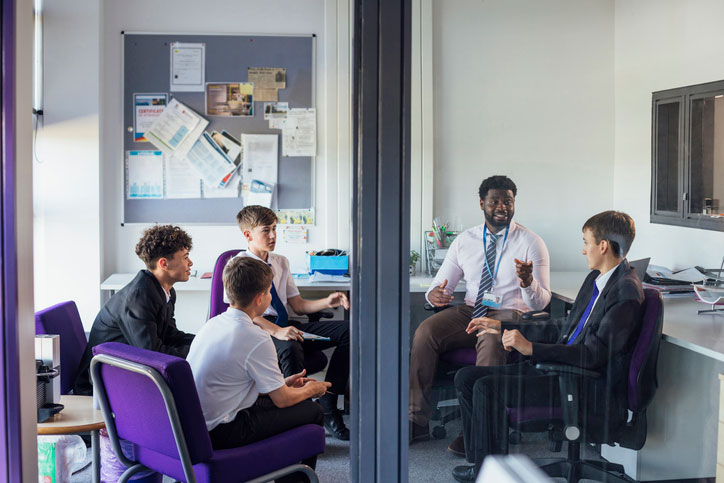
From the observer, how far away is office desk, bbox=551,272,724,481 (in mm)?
1161

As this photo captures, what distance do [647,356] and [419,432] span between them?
2.08 feet

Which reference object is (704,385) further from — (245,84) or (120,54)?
(120,54)

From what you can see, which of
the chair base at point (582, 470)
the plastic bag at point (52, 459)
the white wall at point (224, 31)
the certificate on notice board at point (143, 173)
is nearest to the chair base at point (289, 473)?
the plastic bag at point (52, 459)

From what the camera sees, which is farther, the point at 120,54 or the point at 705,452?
the point at 120,54

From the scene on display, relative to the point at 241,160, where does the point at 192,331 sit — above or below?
below

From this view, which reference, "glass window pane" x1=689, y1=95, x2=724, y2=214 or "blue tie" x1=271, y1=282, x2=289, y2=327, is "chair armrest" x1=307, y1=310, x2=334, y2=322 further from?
"glass window pane" x1=689, y1=95, x2=724, y2=214

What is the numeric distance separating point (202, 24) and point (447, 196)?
379 centimetres

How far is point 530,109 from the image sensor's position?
1.53 metres

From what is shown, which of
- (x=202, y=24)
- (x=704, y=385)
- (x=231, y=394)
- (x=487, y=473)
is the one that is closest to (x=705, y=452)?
(x=704, y=385)

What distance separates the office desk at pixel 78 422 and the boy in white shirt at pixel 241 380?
39 centimetres

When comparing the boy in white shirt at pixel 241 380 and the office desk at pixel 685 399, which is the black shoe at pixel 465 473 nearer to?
the office desk at pixel 685 399

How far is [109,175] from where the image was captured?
196 inches

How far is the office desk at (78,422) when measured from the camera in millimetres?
2511

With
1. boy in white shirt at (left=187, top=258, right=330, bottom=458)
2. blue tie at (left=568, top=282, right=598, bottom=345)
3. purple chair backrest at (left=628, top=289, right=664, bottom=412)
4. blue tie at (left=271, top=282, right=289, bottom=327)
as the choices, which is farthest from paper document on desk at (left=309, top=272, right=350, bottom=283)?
purple chair backrest at (left=628, top=289, right=664, bottom=412)
